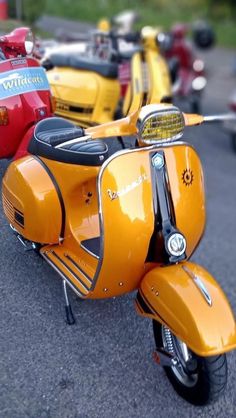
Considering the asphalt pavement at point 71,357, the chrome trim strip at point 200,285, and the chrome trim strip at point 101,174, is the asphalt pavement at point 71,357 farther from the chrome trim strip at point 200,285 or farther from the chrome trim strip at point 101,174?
the chrome trim strip at point 200,285

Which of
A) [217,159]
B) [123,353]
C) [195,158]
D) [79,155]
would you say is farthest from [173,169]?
[217,159]

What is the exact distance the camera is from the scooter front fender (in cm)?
232

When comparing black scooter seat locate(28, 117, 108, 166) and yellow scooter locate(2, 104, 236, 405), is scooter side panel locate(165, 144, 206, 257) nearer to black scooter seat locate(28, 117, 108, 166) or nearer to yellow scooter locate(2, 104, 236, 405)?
yellow scooter locate(2, 104, 236, 405)

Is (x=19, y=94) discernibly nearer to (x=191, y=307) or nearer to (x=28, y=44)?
(x=28, y=44)

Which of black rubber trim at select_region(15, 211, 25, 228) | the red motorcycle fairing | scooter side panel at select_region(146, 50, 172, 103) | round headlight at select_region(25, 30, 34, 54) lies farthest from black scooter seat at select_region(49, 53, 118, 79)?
black rubber trim at select_region(15, 211, 25, 228)

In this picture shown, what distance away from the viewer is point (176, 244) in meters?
2.58

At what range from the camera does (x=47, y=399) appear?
252 cm

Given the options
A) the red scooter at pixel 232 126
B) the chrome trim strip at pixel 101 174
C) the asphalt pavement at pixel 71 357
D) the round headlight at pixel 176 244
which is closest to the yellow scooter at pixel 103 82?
the asphalt pavement at pixel 71 357

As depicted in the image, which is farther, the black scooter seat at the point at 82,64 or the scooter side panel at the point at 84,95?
the black scooter seat at the point at 82,64

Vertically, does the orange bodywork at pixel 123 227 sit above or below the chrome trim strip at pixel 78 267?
above

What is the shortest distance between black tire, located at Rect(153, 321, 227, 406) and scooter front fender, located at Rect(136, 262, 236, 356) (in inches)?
5.0

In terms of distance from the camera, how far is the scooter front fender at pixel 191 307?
7.62 feet

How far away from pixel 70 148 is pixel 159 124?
17.0 inches

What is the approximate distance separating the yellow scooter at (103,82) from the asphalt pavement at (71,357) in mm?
1854
